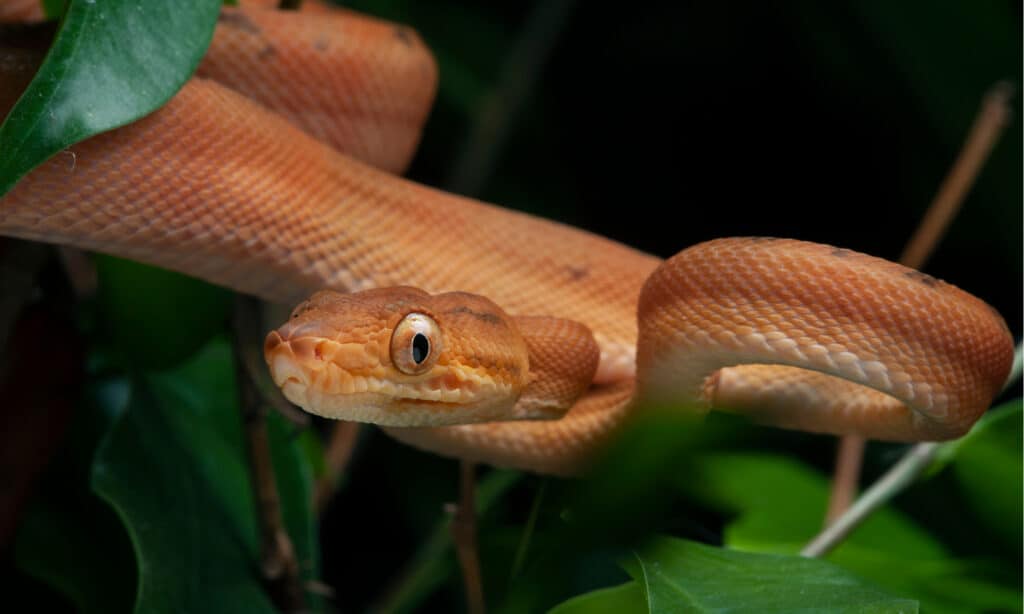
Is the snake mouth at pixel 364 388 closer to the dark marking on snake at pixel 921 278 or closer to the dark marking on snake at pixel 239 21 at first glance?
the dark marking on snake at pixel 921 278

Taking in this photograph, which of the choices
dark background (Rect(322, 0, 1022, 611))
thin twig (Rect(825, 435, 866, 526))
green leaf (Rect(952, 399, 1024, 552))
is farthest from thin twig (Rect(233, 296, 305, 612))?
dark background (Rect(322, 0, 1022, 611))

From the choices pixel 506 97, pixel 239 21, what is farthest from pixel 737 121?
pixel 239 21

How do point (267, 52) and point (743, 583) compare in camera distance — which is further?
point (267, 52)

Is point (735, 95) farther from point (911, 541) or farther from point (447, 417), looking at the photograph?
point (447, 417)

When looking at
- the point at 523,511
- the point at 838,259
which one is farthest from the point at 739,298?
the point at 523,511

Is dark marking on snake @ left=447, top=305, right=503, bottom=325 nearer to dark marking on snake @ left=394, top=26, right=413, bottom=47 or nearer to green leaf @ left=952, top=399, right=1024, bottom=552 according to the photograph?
dark marking on snake @ left=394, top=26, right=413, bottom=47

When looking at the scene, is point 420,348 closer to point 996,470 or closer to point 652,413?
point 652,413
